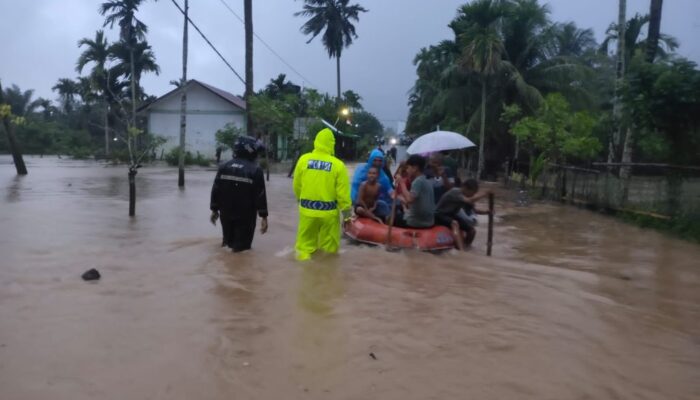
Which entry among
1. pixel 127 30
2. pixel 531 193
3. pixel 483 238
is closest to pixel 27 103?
pixel 127 30

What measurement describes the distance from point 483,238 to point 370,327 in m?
6.48

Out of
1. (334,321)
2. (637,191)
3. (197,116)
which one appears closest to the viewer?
(334,321)

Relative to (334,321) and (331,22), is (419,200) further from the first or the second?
(331,22)

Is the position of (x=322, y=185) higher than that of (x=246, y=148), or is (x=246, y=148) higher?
(x=246, y=148)

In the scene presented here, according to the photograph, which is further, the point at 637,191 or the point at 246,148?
the point at 637,191

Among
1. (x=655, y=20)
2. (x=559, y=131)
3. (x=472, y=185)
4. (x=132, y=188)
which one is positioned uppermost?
(x=655, y=20)

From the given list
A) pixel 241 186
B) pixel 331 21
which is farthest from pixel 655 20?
pixel 331 21

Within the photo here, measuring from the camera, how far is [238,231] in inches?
296

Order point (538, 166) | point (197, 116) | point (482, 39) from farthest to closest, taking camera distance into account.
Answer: point (197, 116)
point (482, 39)
point (538, 166)

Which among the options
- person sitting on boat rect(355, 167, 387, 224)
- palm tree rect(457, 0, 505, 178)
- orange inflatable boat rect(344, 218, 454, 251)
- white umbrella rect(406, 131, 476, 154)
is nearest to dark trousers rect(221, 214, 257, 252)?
orange inflatable boat rect(344, 218, 454, 251)

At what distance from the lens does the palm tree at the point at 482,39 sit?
2397 cm

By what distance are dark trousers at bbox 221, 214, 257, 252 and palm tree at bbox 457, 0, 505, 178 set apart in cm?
1855

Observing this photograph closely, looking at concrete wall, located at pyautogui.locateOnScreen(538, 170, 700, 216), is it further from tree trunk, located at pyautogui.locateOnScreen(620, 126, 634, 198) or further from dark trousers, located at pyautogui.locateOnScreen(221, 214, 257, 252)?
dark trousers, located at pyautogui.locateOnScreen(221, 214, 257, 252)

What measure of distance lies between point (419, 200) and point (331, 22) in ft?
126
